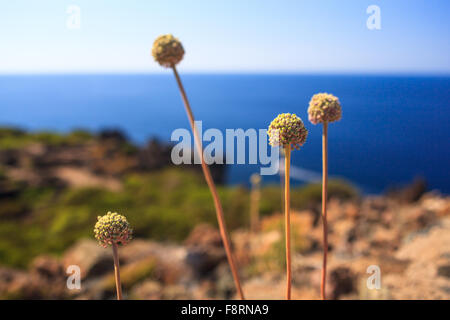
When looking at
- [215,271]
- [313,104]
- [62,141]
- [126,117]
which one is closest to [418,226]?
[215,271]

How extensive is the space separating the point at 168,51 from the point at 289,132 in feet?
1.75

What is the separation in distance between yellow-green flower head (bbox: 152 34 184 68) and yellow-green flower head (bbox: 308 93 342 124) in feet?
1.81

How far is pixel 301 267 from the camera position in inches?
145

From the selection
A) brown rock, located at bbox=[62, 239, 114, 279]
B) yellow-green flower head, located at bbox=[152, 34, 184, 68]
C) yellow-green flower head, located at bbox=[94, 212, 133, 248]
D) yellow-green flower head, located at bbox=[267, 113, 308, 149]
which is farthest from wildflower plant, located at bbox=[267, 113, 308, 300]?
brown rock, located at bbox=[62, 239, 114, 279]

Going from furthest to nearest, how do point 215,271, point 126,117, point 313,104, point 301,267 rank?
1. point 126,117
2. point 215,271
3. point 301,267
4. point 313,104

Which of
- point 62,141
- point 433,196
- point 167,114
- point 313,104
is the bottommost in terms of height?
point 433,196

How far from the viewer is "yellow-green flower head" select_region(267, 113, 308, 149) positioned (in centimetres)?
126

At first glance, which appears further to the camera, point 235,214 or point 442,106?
point 235,214

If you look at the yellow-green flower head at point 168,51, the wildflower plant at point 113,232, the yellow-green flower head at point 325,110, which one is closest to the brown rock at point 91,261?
the wildflower plant at point 113,232

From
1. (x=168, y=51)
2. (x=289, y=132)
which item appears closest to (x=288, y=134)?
(x=289, y=132)

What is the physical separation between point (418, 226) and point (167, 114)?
58.0 ft

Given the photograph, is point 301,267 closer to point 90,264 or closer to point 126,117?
point 90,264

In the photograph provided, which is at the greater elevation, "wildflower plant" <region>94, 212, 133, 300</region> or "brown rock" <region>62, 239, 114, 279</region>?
"wildflower plant" <region>94, 212, 133, 300</region>

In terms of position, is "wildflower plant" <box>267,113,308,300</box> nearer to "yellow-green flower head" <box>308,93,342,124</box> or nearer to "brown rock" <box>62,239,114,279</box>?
"yellow-green flower head" <box>308,93,342,124</box>
